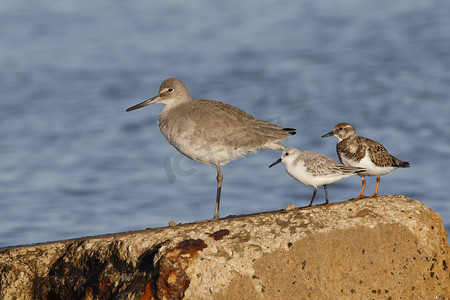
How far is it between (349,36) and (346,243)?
20361 mm

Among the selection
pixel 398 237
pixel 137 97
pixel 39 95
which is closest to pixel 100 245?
pixel 398 237

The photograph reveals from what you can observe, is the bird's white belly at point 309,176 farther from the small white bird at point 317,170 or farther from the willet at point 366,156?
the willet at point 366,156

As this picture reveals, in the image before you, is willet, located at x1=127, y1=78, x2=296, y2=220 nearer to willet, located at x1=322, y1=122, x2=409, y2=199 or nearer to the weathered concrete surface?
willet, located at x1=322, y1=122, x2=409, y2=199

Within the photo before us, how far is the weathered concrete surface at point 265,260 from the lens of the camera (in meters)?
6.68

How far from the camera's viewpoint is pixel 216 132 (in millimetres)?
9641

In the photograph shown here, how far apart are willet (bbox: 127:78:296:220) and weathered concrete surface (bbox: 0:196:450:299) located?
2221 mm

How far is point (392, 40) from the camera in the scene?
2583 cm

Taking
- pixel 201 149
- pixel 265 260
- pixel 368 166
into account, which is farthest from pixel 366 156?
pixel 265 260

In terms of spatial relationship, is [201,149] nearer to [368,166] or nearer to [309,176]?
[309,176]

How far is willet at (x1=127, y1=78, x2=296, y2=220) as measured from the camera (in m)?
9.61

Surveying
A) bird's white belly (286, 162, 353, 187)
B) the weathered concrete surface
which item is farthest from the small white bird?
the weathered concrete surface

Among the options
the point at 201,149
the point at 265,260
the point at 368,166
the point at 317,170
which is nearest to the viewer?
the point at 265,260

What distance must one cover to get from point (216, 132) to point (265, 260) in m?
3.15

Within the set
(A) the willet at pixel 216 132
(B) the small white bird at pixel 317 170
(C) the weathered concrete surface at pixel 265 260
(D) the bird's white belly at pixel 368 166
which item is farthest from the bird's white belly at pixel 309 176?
(A) the willet at pixel 216 132
